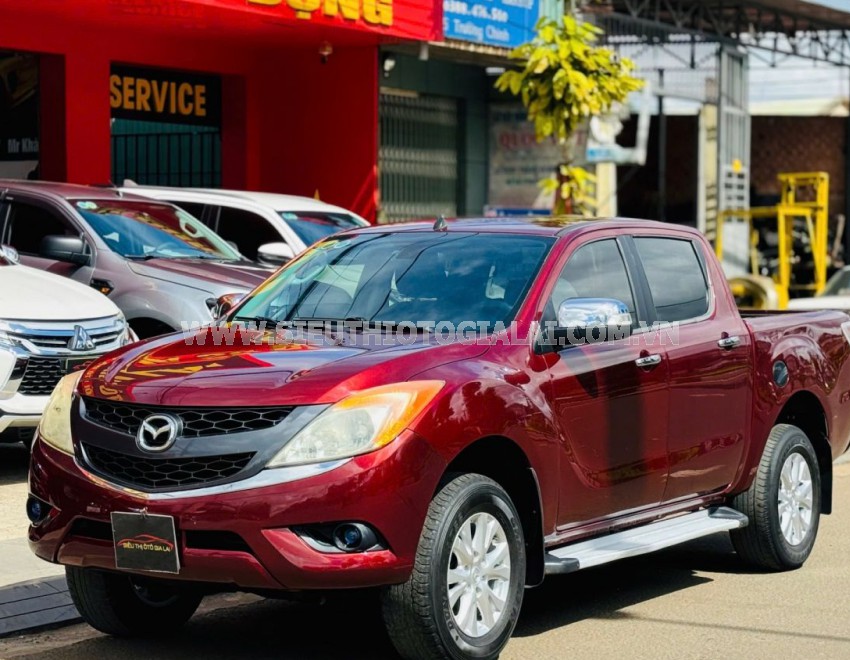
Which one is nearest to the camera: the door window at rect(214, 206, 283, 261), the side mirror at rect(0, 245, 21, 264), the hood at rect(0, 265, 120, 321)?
the hood at rect(0, 265, 120, 321)

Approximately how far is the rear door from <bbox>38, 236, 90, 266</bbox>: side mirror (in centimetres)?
524

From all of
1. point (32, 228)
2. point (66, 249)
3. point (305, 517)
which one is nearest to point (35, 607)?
point (305, 517)

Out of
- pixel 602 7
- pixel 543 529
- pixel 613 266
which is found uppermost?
pixel 602 7

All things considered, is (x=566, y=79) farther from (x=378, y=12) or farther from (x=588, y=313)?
(x=588, y=313)

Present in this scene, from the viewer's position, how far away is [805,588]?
754 cm

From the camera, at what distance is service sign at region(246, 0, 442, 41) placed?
52.1 ft

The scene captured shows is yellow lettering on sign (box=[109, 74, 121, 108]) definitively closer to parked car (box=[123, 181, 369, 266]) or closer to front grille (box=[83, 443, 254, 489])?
parked car (box=[123, 181, 369, 266])

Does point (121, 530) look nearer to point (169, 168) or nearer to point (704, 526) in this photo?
point (704, 526)

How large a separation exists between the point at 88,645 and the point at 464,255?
2.38 metres

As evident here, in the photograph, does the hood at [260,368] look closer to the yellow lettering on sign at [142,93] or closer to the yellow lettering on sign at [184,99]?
the yellow lettering on sign at [142,93]

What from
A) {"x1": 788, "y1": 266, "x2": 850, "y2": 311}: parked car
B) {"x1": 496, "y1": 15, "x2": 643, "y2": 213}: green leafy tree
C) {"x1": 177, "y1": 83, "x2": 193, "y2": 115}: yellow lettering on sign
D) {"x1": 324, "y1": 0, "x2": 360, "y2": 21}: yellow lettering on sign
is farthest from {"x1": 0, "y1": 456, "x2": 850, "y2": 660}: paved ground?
{"x1": 177, "y1": 83, "x2": 193, "y2": 115}: yellow lettering on sign

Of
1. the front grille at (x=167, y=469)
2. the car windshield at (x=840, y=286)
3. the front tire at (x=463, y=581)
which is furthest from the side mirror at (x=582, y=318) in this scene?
the car windshield at (x=840, y=286)

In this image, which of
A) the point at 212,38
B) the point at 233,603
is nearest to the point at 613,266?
the point at 233,603

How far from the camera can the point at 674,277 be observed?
24.8 ft
